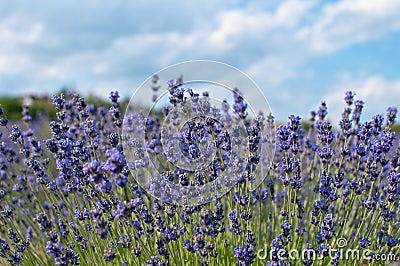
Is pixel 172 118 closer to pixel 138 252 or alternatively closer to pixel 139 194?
pixel 139 194

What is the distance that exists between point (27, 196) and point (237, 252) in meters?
3.10

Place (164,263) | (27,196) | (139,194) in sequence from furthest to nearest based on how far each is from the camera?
(27,196) < (139,194) < (164,263)

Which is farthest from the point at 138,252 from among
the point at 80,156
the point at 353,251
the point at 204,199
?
the point at 353,251

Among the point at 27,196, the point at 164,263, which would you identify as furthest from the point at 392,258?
the point at 27,196

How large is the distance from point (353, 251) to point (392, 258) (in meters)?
0.32

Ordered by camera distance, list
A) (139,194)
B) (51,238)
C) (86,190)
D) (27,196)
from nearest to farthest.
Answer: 1. (51,238)
2. (86,190)
3. (139,194)
4. (27,196)

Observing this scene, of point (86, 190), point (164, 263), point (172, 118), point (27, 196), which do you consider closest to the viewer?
point (164, 263)

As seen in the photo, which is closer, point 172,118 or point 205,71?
point 205,71

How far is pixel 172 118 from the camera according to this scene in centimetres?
434

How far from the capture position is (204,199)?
11.5 ft

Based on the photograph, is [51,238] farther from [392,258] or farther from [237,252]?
[392,258]

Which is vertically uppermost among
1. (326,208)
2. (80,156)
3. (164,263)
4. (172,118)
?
(172,118)

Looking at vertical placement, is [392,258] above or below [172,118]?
below

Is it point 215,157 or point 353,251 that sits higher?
point 215,157
